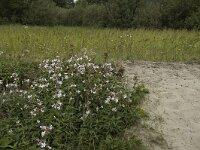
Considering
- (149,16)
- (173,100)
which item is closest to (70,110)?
(173,100)

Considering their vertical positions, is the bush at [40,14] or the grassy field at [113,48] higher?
the grassy field at [113,48]

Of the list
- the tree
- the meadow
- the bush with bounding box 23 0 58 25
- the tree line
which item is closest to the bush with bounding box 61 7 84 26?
the tree line

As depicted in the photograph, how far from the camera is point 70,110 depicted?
623 centimetres

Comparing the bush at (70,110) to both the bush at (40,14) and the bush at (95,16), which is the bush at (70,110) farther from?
the bush at (40,14)

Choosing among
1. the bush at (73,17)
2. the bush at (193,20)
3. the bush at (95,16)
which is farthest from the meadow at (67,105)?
the bush at (73,17)

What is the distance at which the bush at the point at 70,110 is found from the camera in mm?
5820

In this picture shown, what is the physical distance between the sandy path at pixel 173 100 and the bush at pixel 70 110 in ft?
1.11

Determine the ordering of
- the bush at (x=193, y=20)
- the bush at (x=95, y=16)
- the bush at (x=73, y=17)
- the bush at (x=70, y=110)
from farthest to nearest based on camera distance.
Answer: the bush at (x=73, y=17) < the bush at (x=95, y=16) < the bush at (x=193, y=20) < the bush at (x=70, y=110)

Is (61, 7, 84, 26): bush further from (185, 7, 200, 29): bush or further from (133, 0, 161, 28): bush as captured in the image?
(185, 7, 200, 29): bush

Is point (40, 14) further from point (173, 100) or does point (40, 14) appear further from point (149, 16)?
point (173, 100)

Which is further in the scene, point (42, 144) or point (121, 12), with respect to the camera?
point (121, 12)

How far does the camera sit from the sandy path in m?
6.31

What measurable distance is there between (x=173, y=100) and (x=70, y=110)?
1987 mm

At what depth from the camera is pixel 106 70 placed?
7477 millimetres
